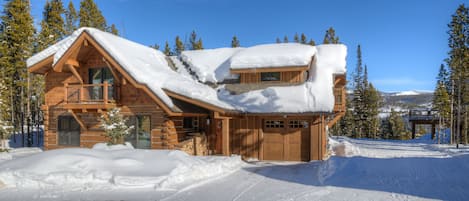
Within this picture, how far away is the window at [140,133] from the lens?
1376 cm

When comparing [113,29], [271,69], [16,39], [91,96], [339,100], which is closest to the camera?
[91,96]

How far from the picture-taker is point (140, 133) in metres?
13.9

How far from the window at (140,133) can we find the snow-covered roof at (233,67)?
175cm

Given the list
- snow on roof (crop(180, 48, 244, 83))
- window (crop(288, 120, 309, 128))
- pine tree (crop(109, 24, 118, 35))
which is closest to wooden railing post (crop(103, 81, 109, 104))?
snow on roof (crop(180, 48, 244, 83))

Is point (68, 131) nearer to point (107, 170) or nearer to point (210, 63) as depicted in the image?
point (107, 170)

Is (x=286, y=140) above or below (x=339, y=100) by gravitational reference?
below

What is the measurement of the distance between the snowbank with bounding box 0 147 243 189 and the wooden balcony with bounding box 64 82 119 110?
3625 mm

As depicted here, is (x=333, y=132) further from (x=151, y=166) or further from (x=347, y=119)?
(x=151, y=166)

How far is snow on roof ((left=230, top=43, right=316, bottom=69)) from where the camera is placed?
1592cm

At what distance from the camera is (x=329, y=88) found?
1498 centimetres

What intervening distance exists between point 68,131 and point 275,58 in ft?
34.8

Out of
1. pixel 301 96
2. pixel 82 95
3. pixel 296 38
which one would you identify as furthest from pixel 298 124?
pixel 296 38

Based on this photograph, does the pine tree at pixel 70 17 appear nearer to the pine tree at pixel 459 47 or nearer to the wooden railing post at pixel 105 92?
the wooden railing post at pixel 105 92

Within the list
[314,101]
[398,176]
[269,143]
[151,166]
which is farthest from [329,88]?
[151,166]
